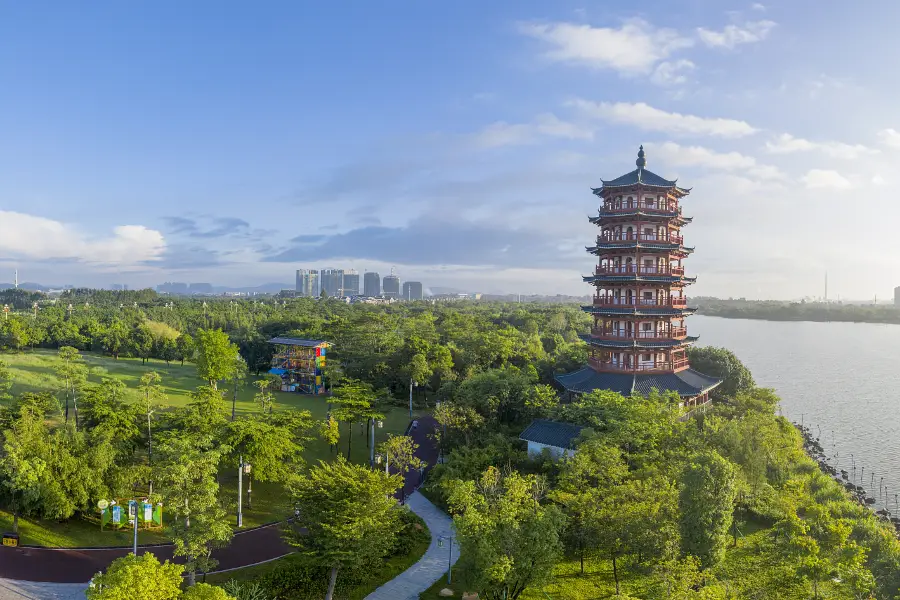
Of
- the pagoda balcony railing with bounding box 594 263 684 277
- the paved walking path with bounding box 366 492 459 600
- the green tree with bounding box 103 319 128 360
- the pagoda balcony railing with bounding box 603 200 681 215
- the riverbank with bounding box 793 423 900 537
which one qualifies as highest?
the pagoda balcony railing with bounding box 603 200 681 215

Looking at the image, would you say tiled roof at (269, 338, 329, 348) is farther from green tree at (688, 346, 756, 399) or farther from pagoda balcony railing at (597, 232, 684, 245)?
green tree at (688, 346, 756, 399)

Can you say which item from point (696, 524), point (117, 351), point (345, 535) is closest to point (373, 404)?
point (345, 535)

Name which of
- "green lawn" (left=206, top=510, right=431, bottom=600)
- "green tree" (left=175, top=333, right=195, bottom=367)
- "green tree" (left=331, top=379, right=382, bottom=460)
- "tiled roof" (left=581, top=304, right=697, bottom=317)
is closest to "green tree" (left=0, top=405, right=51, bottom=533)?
"green lawn" (left=206, top=510, right=431, bottom=600)

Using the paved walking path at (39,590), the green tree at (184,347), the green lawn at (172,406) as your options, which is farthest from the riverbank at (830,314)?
the paved walking path at (39,590)

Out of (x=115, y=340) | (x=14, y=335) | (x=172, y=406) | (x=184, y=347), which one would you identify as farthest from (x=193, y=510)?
(x=14, y=335)

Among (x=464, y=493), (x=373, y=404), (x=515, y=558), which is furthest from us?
(x=373, y=404)

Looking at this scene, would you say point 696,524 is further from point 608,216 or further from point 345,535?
point 608,216
